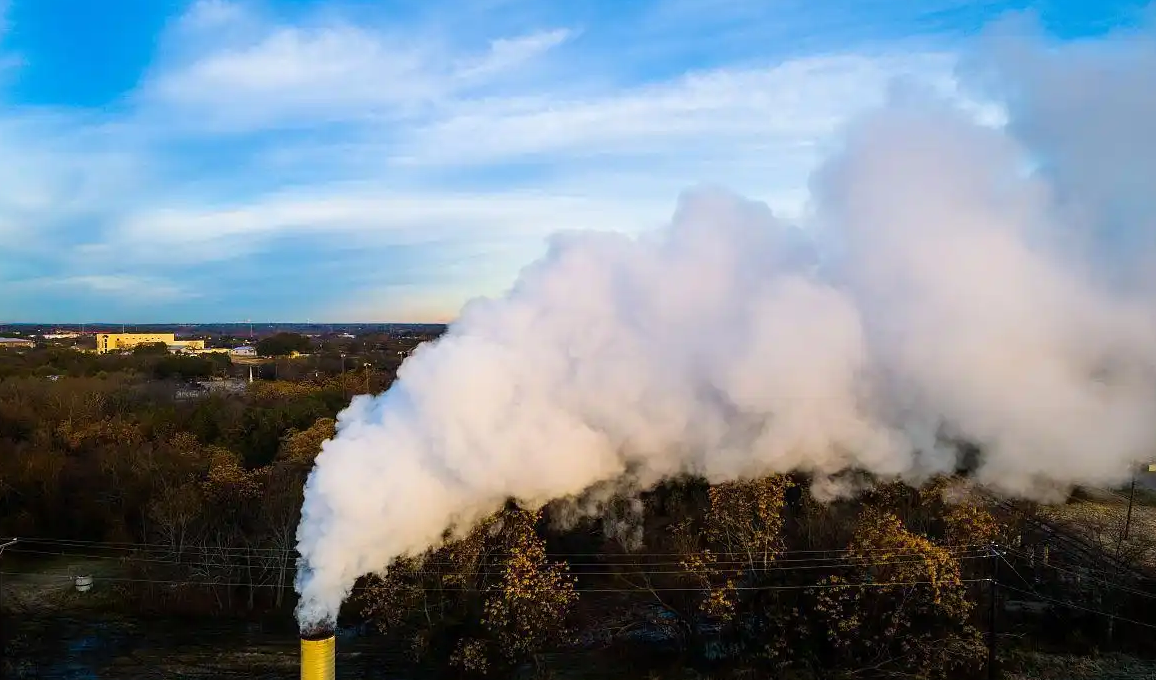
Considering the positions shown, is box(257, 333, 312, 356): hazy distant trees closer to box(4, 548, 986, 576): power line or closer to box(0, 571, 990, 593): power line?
box(0, 571, 990, 593): power line

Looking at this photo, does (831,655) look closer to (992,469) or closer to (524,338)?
(992,469)

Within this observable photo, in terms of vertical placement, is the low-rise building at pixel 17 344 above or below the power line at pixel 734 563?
above

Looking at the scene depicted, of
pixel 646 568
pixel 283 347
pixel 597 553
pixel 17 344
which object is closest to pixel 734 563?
pixel 646 568

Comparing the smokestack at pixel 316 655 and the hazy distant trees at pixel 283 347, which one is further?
the hazy distant trees at pixel 283 347

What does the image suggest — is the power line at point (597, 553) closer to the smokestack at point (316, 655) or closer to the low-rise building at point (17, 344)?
the smokestack at point (316, 655)

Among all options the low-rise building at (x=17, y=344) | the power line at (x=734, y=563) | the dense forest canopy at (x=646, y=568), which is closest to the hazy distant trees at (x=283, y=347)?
the low-rise building at (x=17, y=344)

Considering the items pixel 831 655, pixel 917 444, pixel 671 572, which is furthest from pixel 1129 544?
pixel 917 444

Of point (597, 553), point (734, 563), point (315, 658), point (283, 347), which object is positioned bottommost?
point (597, 553)

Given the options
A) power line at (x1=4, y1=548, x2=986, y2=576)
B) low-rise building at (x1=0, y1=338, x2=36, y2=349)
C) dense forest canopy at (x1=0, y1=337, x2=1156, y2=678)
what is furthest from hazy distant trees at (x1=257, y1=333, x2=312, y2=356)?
power line at (x1=4, y1=548, x2=986, y2=576)

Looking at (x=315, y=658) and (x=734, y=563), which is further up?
(x=315, y=658)

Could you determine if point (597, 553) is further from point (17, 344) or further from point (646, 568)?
point (17, 344)

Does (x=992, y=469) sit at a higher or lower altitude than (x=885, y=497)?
higher
